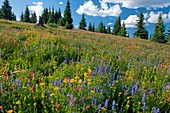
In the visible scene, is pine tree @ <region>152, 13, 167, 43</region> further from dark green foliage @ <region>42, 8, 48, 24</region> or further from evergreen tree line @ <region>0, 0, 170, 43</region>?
dark green foliage @ <region>42, 8, 48, 24</region>

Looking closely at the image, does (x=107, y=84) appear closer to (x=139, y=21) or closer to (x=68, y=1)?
(x=139, y=21)

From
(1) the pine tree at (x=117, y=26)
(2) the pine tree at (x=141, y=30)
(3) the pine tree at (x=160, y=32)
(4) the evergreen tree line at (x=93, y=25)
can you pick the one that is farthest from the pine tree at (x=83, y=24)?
(3) the pine tree at (x=160, y=32)

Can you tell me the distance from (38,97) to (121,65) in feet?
11.6

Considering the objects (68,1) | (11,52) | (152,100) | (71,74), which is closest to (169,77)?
(152,100)

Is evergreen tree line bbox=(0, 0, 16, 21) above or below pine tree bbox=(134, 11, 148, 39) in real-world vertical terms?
above

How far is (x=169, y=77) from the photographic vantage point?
5988 mm

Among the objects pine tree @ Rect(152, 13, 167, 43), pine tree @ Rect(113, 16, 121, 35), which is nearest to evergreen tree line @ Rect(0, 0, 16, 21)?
pine tree @ Rect(113, 16, 121, 35)

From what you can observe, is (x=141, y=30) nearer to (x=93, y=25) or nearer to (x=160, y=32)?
(x=160, y=32)

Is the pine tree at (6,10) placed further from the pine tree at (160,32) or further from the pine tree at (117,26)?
the pine tree at (160,32)

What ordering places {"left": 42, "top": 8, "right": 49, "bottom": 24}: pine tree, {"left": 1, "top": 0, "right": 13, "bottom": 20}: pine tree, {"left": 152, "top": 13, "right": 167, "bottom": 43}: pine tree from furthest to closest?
{"left": 42, "top": 8, "right": 49, "bottom": 24}: pine tree, {"left": 1, "top": 0, "right": 13, "bottom": 20}: pine tree, {"left": 152, "top": 13, "right": 167, "bottom": 43}: pine tree

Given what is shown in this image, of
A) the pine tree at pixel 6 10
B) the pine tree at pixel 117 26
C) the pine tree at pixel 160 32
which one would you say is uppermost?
the pine tree at pixel 6 10

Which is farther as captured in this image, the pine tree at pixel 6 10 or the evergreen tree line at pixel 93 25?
the pine tree at pixel 6 10

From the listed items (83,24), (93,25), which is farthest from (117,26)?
(93,25)

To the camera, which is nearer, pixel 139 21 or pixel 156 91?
pixel 156 91
